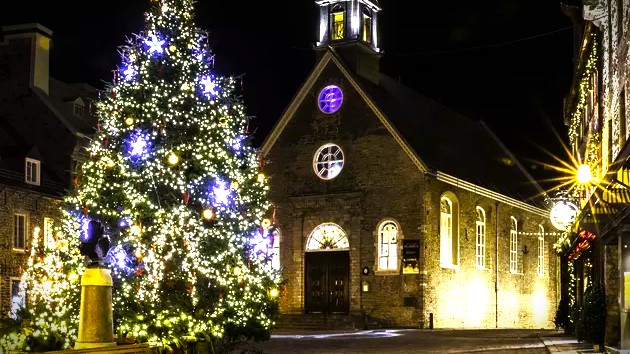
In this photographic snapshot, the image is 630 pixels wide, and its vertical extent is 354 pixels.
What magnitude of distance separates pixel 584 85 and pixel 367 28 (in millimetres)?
14783

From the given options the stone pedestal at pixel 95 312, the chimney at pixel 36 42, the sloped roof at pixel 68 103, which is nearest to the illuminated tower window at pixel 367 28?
the sloped roof at pixel 68 103

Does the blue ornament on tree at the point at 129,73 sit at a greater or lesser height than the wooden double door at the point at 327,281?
greater

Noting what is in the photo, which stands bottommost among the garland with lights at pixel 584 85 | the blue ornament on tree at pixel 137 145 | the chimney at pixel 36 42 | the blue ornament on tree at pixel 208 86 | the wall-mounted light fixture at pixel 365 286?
the wall-mounted light fixture at pixel 365 286

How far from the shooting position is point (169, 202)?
18.4m

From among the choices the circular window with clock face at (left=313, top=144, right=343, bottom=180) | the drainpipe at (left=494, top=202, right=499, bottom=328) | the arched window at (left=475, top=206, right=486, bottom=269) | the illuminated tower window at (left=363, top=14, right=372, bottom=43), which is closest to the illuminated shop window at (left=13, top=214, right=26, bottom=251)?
the circular window with clock face at (left=313, top=144, right=343, bottom=180)

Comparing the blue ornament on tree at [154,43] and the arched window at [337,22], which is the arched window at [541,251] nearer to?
the arched window at [337,22]

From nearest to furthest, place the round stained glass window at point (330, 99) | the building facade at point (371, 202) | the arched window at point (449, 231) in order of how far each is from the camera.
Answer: the building facade at point (371, 202) → the arched window at point (449, 231) → the round stained glass window at point (330, 99)

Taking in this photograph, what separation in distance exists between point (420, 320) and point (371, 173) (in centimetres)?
697

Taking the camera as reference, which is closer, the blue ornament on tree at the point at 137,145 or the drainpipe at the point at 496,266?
the blue ornament on tree at the point at 137,145

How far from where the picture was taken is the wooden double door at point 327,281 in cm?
4056

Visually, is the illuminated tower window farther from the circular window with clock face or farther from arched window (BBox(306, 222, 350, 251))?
arched window (BBox(306, 222, 350, 251))

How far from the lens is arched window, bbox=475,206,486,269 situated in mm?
44656

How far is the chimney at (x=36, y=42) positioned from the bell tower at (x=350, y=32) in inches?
501

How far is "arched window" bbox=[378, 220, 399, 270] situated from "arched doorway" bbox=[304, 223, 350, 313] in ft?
5.58
